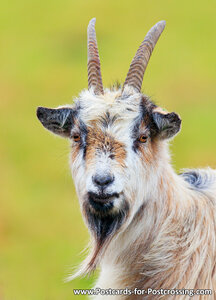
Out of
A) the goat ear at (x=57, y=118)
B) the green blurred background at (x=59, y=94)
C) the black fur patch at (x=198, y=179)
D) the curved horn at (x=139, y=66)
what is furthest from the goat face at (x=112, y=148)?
the black fur patch at (x=198, y=179)

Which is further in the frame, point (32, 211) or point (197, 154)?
point (197, 154)

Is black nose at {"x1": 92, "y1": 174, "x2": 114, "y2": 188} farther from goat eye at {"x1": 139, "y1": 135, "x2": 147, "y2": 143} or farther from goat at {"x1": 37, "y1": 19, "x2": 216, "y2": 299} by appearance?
goat eye at {"x1": 139, "y1": 135, "x2": 147, "y2": 143}

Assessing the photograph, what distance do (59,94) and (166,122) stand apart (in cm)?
1583

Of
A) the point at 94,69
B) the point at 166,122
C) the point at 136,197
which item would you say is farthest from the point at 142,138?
the point at 94,69

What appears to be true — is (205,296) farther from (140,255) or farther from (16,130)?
(16,130)

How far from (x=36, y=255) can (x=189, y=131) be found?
7.59 m

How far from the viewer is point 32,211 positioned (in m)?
15.2

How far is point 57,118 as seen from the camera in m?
6.16

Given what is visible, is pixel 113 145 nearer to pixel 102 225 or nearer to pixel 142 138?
pixel 142 138

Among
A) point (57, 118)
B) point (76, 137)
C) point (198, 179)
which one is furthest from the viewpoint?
point (198, 179)

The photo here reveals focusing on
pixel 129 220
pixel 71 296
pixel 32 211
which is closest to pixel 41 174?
pixel 32 211

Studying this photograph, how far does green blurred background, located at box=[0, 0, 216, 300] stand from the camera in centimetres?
1318

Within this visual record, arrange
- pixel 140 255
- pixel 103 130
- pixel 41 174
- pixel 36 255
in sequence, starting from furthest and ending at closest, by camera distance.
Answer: pixel 41 174 < pixel 36 255 < pixel 140 255 < pixel 103 130

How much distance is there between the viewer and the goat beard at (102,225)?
18.5 ft
